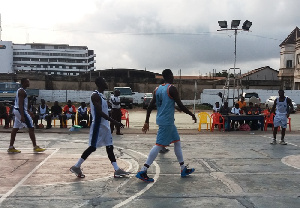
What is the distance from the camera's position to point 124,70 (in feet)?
212

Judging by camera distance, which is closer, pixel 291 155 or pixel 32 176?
pixel 32 176

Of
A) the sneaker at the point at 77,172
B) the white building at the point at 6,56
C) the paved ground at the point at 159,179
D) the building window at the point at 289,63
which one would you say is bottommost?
the paved ground at the point at 159,179

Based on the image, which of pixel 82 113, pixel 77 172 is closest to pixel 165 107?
pixel 77 172

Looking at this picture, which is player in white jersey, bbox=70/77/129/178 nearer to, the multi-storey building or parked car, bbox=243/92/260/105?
parked car, bbox=243/92/260/105

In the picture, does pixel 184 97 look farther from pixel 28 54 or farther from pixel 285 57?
pixel 28 54

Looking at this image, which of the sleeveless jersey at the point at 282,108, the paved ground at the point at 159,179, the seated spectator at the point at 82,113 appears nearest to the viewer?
the paved ground at the point at 159,179

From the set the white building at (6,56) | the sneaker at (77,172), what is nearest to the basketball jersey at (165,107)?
the sneaker at (77,172)

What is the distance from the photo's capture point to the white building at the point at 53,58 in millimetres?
121188

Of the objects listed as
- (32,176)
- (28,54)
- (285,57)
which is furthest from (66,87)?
(28,54)

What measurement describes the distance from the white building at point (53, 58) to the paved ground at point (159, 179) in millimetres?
116093

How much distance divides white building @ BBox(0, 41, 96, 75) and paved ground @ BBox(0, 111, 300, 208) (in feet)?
381

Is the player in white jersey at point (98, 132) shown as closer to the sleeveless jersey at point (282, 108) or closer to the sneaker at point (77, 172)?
the sneaker at point (77, 172)

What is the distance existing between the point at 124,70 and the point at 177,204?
6032cm

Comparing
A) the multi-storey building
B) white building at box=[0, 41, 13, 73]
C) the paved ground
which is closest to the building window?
the multi-storey building
